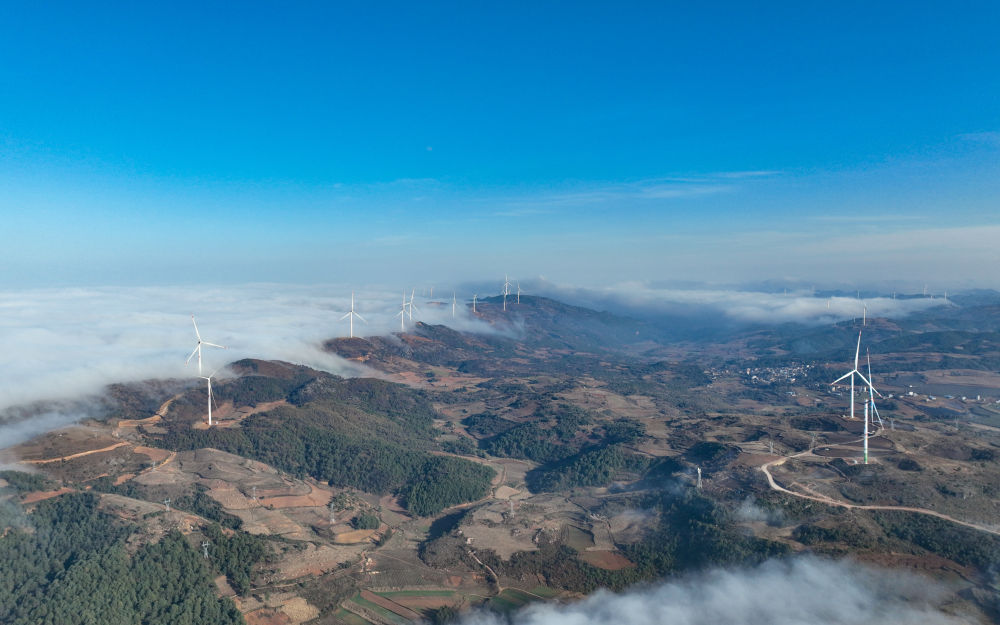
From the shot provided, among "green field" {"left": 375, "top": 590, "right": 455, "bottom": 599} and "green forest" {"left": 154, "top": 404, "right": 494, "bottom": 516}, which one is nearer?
"green field" {"left": 375, "top": 590, "right": 455, "bottom": 599}

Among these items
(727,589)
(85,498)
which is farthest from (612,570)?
(85,498)

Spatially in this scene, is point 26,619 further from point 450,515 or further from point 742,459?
point 742,459

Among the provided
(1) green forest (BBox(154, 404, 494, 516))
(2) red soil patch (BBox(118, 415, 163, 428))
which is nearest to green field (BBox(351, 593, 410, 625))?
(1) green forest (BBox(154, 404, 494, 516))

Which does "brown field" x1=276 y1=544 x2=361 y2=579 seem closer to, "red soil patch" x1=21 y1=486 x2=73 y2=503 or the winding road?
"red soil patch" x1=21 y1=486 x2=73 y2=503

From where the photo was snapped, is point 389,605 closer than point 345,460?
Yes

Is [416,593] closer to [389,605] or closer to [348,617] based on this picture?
[389,605]

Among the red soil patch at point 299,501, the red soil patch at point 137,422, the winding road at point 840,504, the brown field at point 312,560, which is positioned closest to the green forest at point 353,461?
the red soil patch at point 137,422

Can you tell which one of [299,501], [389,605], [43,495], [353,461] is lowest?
[389,605]

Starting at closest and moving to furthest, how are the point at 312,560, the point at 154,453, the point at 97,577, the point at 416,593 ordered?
the point at 97,577
the point at 416,593
the point at 312,560
the point at 154,453

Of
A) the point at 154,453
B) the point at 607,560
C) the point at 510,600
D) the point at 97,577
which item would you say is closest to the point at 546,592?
the point at 510,600

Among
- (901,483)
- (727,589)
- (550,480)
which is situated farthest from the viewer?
(550,480)

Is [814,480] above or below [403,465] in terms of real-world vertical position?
above
